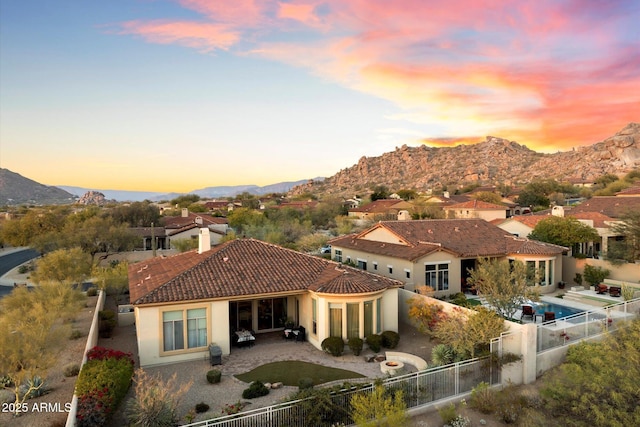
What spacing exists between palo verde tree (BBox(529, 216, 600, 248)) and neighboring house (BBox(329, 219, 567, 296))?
354 cm

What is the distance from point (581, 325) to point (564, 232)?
54.7 ft

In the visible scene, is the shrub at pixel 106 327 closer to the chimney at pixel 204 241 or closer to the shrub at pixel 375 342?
the chimney at pixel 204 241

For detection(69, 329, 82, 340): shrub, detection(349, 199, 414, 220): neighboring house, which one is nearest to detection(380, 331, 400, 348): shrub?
detection(69, 329, 82, 340): shrub

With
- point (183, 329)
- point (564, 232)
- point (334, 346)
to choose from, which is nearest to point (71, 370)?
point (183, 329)

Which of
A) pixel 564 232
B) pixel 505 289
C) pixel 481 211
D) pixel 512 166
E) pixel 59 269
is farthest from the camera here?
pixel 512 166

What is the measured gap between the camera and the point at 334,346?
61.5ft

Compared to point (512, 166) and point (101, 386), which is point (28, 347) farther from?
point (512, 166)

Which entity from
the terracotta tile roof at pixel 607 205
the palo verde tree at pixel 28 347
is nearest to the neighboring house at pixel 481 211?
the terracotta tile roof at pixel 607 205

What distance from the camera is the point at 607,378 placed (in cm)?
1190

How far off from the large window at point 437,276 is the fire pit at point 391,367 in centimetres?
1114

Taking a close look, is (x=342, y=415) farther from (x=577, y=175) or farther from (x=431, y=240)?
(x=577, y=175)

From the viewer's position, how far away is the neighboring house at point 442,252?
28.2 metres

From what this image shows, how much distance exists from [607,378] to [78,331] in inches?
952

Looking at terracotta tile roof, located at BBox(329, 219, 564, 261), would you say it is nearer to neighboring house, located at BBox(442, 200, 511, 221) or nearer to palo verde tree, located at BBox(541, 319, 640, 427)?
palo verde tree, located at BBox(541, 319, 640, 427)
